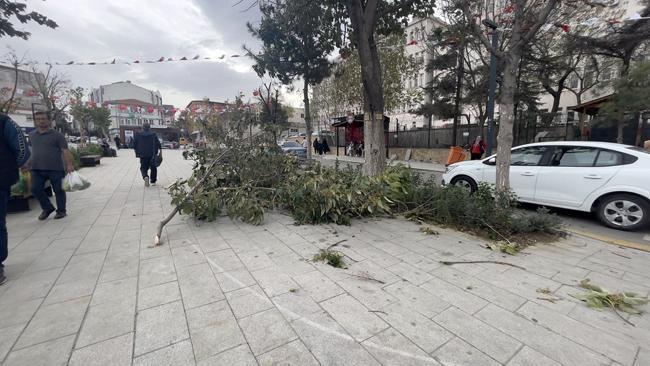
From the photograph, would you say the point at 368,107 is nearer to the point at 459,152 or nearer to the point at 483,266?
the point at 483,266

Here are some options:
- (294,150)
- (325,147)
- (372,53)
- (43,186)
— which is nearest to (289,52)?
(294,150)

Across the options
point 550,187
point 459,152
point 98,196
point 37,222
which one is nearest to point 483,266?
point 550,187

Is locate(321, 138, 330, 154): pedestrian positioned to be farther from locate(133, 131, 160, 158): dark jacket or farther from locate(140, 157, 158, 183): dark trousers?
locate(133, 131, 160, 158): dark jacket

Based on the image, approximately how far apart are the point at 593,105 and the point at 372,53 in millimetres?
11341

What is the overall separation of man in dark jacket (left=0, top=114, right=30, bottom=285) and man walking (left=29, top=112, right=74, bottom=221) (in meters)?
2.02

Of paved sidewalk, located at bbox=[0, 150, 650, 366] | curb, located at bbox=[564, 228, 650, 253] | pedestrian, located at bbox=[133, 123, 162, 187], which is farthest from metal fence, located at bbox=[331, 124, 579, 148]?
pedestrian, located at bbox=[133, 123, 162, 187]

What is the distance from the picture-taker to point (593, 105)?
1170cm

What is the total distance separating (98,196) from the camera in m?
6.58

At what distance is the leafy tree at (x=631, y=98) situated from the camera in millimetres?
9711

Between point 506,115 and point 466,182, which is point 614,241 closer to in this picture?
point 506,115

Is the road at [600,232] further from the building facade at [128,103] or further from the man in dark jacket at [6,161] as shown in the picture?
the building facade at [128,103]

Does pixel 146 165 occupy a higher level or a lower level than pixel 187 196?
higher

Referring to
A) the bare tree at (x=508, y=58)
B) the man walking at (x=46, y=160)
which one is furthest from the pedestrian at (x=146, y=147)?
the bare tree at (x=508, y=58)

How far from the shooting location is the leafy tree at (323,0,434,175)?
5930mm
